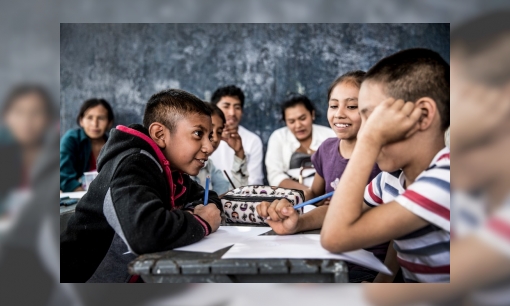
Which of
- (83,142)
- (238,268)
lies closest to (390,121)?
(238,268)

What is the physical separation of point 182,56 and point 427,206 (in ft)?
6.69

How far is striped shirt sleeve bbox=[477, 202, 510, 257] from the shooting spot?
1338 mm

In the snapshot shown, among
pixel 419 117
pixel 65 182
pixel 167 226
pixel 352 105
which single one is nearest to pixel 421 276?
pixel 419 117

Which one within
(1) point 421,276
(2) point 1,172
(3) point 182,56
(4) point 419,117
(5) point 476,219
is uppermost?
(3) point 182,56

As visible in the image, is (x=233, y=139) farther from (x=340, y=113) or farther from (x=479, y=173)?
(x=479, y=173)

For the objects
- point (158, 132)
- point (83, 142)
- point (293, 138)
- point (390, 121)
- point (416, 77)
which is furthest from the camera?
point (293, 138)

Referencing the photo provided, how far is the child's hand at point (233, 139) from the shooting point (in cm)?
302

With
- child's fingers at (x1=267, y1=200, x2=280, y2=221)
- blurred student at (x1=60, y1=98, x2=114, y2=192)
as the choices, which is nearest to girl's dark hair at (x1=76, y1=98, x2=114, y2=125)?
blurred student at (x1=60, y1=98, x2=114, y2=192)

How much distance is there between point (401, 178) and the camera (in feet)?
4.07

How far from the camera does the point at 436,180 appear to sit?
1018mm

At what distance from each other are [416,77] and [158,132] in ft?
2.65

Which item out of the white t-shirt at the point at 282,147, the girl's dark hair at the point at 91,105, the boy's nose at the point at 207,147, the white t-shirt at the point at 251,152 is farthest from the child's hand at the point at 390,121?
the white t-shirt at the point at 282,147

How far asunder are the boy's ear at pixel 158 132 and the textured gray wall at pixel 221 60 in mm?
564

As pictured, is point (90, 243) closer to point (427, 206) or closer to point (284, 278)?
point (284, 278)
